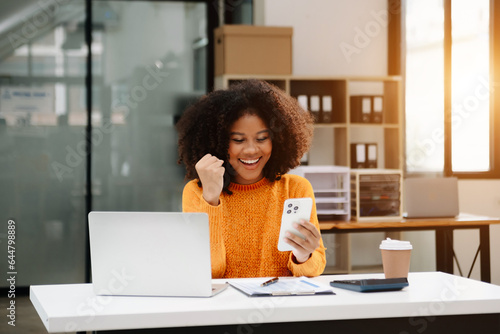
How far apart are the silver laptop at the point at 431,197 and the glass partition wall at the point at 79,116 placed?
6.19ft

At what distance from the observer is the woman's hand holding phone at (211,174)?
2.03 meters

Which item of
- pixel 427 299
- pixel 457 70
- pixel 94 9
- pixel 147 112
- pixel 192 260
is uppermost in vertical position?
pixel 94 9

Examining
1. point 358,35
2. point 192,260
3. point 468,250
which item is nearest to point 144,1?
point 358,35

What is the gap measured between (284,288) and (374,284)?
24 cm

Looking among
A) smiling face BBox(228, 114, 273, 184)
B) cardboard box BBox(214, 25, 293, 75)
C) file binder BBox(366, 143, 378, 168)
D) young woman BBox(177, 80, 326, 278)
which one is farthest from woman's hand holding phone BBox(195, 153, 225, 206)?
file binder BBox(366, 143, 378, 168)

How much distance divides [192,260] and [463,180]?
3.89m

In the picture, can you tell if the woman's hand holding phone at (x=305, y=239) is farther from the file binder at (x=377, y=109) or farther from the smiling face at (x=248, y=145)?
the file binder at (x=377, y=109)

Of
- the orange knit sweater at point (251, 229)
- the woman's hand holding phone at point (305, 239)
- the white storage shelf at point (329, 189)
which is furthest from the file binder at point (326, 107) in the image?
the woman's hand holding phone at point (305, 239)

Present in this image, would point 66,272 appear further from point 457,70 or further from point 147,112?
point 457,70

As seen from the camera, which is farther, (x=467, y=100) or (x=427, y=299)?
(x=467, y=100)

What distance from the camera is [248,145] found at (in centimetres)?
227

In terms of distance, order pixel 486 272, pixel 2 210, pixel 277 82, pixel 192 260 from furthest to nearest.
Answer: pixel 2 210, pixel 277 82, pixel 486 272, pixel 192 260

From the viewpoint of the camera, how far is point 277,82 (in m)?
4.64

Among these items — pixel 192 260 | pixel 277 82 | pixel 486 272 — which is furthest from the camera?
pixel 277 82
